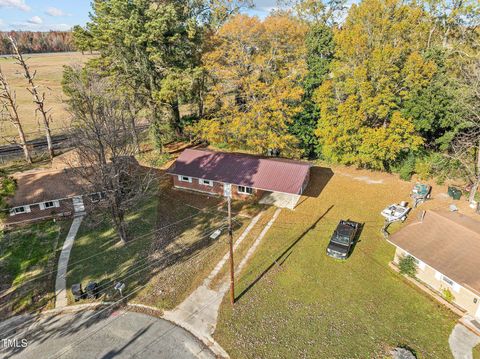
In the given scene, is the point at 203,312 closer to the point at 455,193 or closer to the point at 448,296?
the point at 448,296

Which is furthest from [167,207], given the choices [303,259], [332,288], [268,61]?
[268,61]

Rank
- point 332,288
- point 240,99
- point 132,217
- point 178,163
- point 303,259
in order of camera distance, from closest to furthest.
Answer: point 332,288, point 303,259, point 132,217, point 178,163, point 240,99

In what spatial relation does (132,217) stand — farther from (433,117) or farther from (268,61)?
(433,117)

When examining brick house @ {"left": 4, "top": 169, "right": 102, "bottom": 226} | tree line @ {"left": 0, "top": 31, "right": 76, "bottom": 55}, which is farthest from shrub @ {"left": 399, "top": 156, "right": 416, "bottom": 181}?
tree line @ {"left": 0, "top": 31, "right": 76, "bottom": 55}

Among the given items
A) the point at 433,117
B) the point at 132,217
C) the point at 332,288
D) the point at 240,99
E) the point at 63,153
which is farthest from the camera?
the point at 63,153

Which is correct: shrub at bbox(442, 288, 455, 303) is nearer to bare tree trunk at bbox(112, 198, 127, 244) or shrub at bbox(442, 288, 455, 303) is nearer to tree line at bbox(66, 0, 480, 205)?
tree line at bbox(66, 0, 480, 205)

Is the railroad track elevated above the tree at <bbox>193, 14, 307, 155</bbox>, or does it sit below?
below

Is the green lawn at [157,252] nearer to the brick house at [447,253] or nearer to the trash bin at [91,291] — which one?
the trash bin at [91,291]
